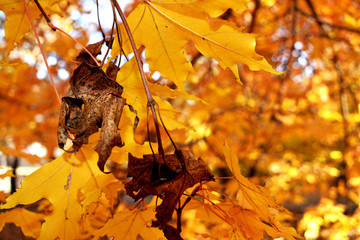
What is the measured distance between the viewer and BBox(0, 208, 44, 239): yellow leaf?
2.54 ft

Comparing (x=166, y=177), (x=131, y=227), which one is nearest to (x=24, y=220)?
(x=131, y=227)

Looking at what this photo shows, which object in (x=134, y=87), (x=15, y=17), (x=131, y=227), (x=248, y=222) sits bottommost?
(x=248, y=222)

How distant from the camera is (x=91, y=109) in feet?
1.38

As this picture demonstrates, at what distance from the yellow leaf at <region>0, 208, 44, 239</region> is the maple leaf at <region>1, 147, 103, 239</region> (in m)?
0.25

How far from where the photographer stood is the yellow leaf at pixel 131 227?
0.50 m

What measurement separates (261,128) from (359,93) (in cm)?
148

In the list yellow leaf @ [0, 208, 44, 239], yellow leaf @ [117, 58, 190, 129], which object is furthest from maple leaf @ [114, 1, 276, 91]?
yellow leaf @ [0, 208, 44, 239]

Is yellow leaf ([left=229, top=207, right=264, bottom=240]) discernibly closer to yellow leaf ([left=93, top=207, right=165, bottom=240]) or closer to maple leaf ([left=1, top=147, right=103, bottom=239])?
yellow leaf ([left=93, top=207, right=165, bottom=240])

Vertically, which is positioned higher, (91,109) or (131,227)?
(91,109)

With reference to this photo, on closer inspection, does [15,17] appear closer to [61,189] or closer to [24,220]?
[61,189]

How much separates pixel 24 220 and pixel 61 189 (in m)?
0.31

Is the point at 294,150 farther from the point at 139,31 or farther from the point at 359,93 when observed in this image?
the point at 139,31

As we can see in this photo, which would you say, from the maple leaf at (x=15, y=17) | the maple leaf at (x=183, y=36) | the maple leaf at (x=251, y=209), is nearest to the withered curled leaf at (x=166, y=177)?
the maple leaf at (x=251, y=209)

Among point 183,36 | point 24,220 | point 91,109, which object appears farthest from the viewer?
point 24,220
